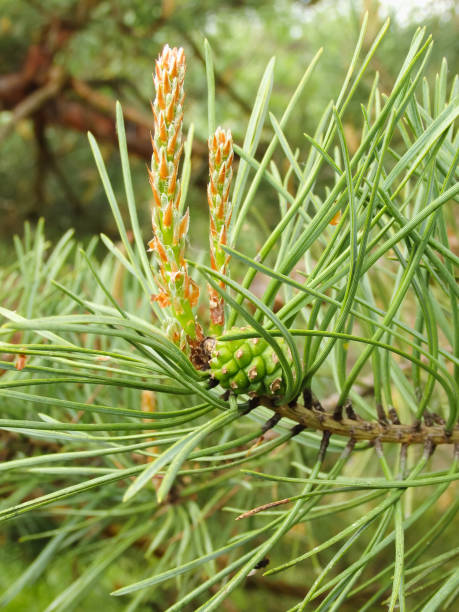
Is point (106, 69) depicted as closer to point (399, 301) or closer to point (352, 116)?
point (352, 116)

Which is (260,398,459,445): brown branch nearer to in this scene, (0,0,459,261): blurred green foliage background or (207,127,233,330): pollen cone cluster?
(207,127,233,330): pollen cone cluster

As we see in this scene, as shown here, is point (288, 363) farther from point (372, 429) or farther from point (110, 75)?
point (110, 75)

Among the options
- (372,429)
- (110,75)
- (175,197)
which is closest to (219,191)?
(175,197)

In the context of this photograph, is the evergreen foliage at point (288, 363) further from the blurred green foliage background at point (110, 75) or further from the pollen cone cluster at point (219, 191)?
the blurred green foliage background at point (110, 75)

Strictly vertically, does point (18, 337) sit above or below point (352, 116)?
below

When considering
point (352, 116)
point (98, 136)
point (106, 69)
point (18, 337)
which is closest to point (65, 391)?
point (18, 337)

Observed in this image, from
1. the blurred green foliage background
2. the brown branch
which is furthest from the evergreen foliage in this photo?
the blurred green foliage background
